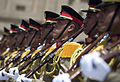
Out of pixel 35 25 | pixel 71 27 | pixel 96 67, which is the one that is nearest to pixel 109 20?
pixel 96 67

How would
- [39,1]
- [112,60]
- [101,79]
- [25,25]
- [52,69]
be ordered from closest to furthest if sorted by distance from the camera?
1. [101,79]
2. [112,60]
3. [52,69]
4. [25,25]
5. [39,1]

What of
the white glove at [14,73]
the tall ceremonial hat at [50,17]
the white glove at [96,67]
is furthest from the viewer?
the tall ceremonial hat at [50,17]

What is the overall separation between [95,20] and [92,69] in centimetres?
145

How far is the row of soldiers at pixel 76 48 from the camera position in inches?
104

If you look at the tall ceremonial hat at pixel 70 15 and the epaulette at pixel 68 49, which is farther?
the tall ceremonial hat at pixel 70 15

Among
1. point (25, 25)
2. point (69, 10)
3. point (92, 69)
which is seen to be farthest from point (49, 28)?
point (92, 69)

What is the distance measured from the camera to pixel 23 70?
5211 mm

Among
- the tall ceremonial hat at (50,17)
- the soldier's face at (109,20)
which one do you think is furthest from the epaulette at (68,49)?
the tall ceremonial hat at (50,17)

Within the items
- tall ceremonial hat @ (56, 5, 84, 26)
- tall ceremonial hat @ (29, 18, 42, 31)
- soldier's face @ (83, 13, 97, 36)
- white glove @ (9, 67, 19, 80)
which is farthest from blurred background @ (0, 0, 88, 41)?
soldier's face @ (83, 13, 97, 36)

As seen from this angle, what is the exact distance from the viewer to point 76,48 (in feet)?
14.3

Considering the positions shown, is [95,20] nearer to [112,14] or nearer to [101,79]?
[112,14]

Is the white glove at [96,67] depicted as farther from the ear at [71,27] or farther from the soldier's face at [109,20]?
the ear at [71,27]

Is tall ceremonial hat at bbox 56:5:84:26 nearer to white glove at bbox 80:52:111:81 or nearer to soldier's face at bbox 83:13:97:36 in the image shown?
soldier's face at bbox 83:13:97:36

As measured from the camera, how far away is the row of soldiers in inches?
104
